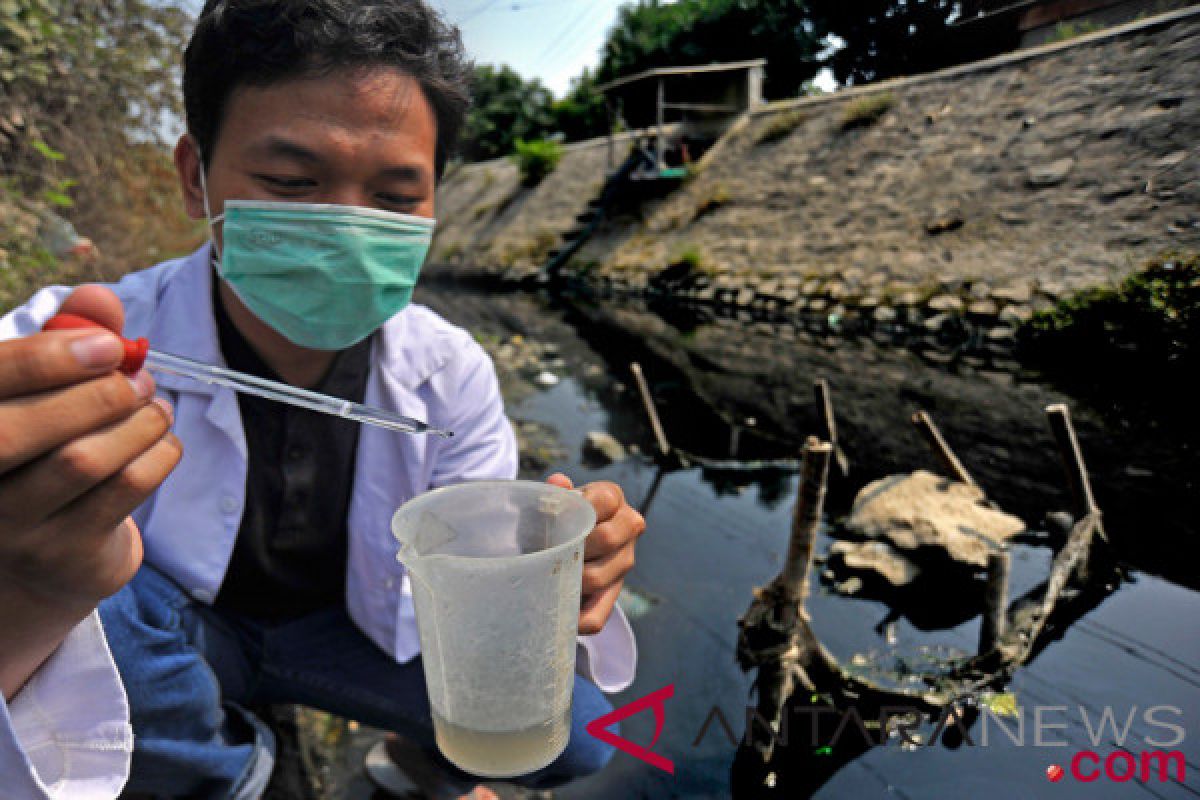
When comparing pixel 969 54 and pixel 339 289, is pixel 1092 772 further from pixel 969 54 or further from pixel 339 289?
pixel 969 54

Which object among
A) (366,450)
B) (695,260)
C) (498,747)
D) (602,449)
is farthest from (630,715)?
(695,260)

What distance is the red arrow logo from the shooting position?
1.72 m

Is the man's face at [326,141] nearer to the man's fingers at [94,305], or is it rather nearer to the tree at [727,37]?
the man's fingers at [94,305]

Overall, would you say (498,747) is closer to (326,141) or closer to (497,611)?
(497,611)

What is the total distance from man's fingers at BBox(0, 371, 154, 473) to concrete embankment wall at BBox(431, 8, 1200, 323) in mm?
7377

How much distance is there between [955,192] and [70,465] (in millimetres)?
11613

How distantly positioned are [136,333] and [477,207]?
24.8 meters

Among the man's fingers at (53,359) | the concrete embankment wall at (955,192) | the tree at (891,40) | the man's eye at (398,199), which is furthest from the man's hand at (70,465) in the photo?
the tree at (891,40)

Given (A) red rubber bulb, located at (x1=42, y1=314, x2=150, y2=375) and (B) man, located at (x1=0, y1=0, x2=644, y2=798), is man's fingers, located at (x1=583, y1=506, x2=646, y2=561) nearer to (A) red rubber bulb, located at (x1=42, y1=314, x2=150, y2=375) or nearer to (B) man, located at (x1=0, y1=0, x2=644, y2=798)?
(B) man, located at (x1=0, y1=0, x2=644, y2=798)

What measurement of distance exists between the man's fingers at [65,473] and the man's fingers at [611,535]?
66cm

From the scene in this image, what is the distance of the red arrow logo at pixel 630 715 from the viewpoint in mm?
1719

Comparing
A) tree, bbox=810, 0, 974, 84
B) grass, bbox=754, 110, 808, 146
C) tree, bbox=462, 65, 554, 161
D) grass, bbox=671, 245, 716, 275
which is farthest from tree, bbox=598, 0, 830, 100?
grass, bbox=671, 245, 716, 275

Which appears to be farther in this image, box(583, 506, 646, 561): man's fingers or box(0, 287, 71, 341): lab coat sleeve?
box(0, 287, 71, 341): lab coat sleeve

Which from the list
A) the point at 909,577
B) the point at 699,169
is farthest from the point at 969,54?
the point at 909,577
